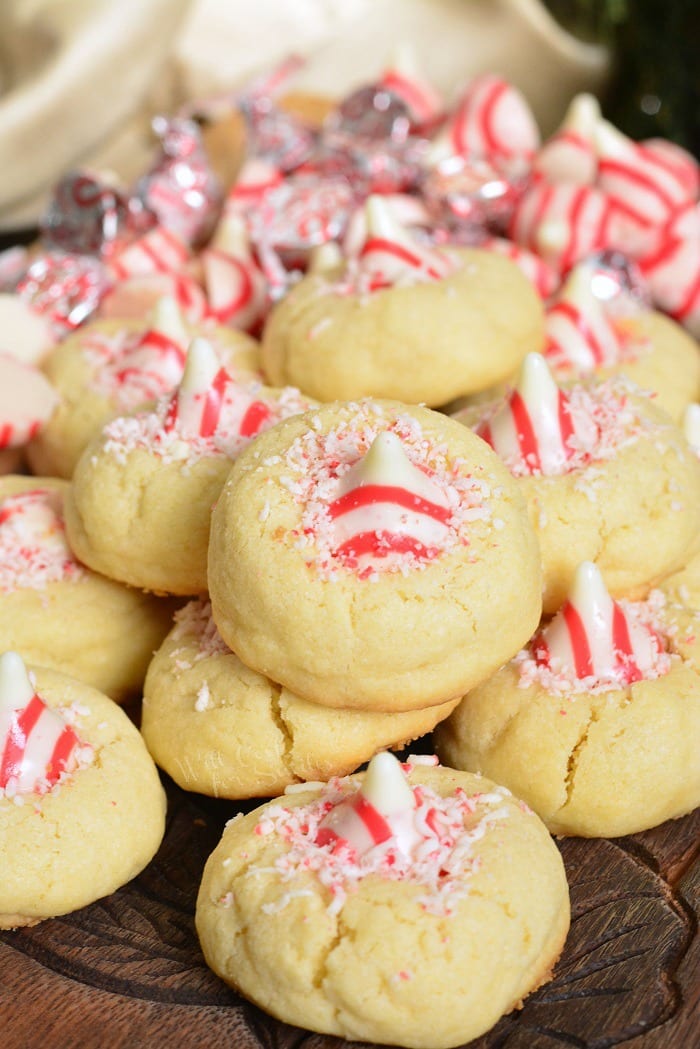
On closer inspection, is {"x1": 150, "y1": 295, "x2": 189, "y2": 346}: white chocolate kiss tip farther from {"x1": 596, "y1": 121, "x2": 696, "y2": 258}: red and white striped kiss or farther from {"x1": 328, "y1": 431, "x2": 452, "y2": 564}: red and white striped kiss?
{"x1": 596, "y1": 121, "x2": 696, "y2": 258}: red and white striped kiss

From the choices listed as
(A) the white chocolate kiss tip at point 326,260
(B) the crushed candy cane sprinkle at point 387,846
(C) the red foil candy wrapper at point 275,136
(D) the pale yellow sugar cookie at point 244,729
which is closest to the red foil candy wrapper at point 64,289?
(A) the white chocolate kiss tip at point 326,260

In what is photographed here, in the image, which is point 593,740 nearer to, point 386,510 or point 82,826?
point 386,510

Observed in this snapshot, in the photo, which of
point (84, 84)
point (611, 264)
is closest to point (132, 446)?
point (611, 264)

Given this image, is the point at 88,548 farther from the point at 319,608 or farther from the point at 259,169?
the point at 259,169

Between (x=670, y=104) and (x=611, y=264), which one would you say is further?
(x=670, y=104)

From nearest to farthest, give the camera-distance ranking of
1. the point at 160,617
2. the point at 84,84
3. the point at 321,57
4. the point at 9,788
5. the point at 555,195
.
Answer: the point at 9,788 < the point at 160,617 < the point at 555,195 < the point at 84,84 < the point at 321,57

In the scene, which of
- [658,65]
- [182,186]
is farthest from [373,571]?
[658,65]

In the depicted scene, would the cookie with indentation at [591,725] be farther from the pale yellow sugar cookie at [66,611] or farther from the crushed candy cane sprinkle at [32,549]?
the crushed candy cane sprinkle at [32,549]
